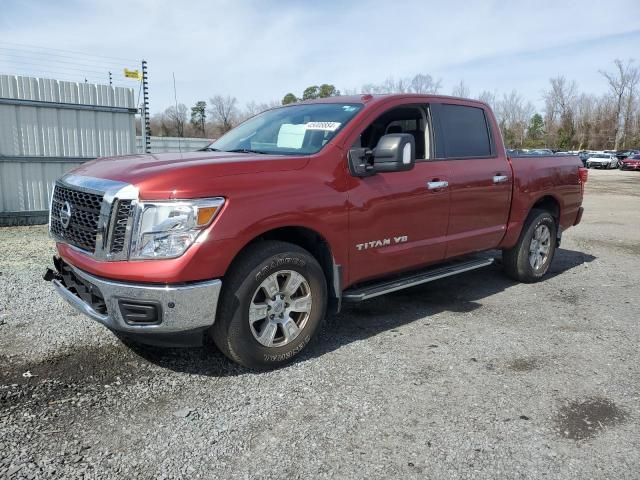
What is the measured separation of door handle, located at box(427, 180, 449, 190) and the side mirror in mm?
553

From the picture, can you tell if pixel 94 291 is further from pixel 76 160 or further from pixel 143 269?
pixel 76 160

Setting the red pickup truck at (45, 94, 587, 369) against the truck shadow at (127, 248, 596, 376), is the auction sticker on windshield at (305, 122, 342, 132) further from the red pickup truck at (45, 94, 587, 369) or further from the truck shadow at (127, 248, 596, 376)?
the truck shadow at (127, 248, 596, 376)

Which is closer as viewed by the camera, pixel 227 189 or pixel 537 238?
pixel 227 189

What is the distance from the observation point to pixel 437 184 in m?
4.54

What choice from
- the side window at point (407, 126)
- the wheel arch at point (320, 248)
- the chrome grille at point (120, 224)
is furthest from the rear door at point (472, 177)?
the chrome grille at point (120, 224)

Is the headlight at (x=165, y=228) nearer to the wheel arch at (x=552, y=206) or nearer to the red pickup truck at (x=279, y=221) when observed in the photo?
the red pickup truck at (x=279, y=221)

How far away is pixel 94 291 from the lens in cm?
323

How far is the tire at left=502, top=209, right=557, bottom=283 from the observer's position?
588 centimetres

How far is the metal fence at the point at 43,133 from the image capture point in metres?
8.99

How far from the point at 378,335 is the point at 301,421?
1486mm

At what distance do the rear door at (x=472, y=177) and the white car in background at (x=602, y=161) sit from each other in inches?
1827

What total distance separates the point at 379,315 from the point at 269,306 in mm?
1627

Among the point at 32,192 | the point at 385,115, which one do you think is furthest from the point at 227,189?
the point at 32,192

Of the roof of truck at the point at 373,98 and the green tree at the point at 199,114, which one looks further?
the green tree at the point at 199,114
